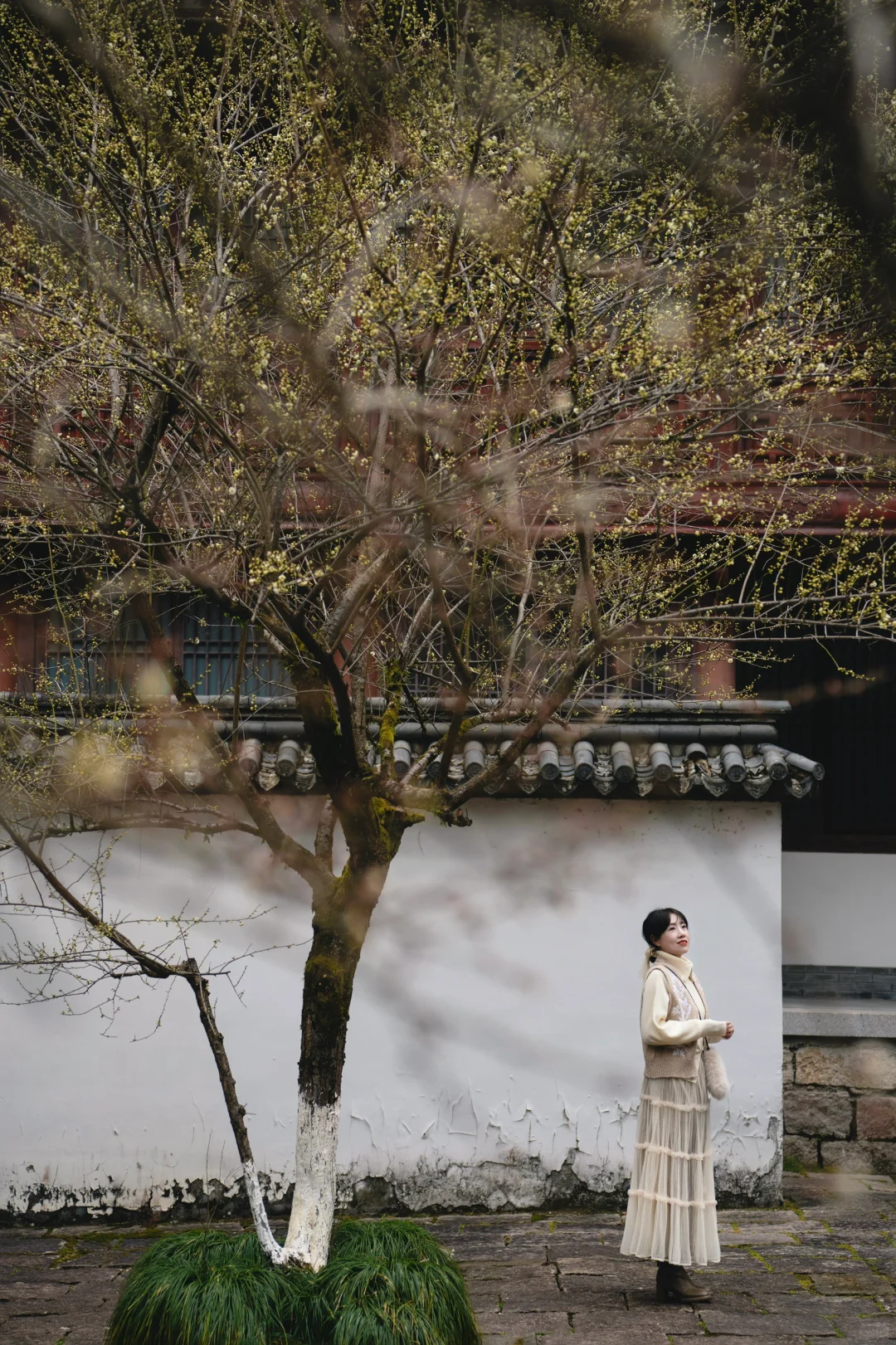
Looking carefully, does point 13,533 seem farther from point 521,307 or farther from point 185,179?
point 521,307

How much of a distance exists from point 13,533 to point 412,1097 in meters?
4.23

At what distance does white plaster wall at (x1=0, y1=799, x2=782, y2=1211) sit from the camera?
793 cm

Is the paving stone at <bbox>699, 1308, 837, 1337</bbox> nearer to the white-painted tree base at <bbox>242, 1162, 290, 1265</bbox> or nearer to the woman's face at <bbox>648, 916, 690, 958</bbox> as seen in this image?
the woman's face at <bbox>648, 916, 690, 958</bbox>

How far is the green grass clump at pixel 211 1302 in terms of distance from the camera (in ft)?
15.9

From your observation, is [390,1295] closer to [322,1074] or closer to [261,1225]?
[261,1225]

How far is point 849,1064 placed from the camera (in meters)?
8.71

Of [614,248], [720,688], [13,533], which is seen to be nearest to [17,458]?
[13,533]

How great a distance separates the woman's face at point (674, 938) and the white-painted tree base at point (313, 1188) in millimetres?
1646

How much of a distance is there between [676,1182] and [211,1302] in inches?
82.7

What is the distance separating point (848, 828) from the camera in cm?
997

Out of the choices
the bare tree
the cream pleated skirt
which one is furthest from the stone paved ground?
the bare tree

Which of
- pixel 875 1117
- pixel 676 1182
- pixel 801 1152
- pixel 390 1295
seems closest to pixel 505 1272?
pixel 676 1182

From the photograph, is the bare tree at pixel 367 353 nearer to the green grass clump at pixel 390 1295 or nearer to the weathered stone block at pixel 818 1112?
the green grass clump at pixel 390 1295

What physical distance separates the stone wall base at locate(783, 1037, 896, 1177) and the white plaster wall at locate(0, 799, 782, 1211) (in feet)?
2.77
